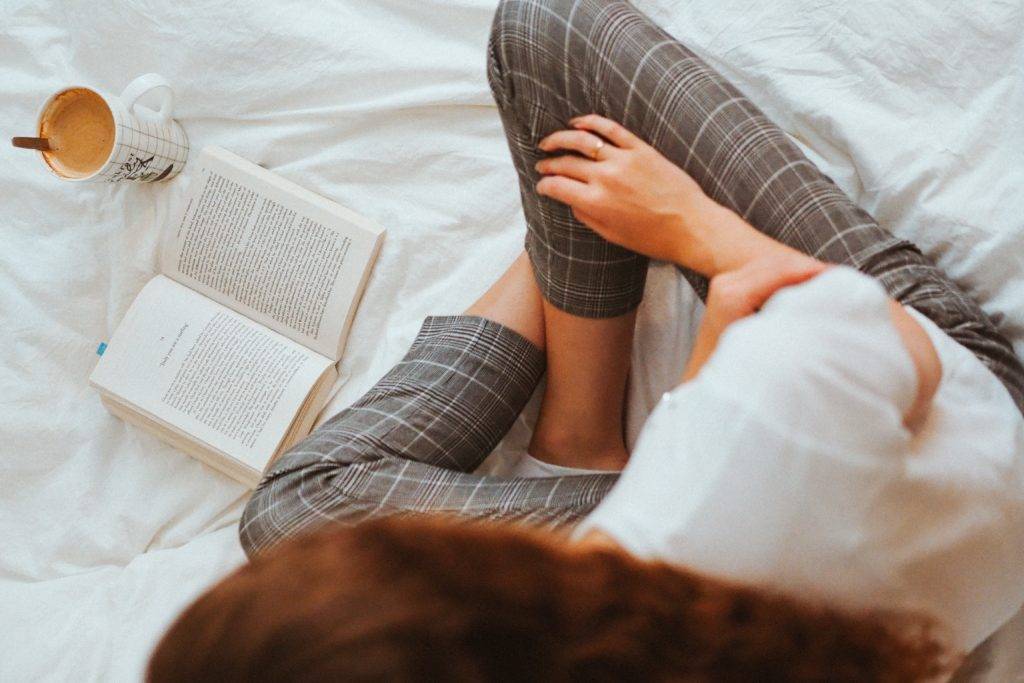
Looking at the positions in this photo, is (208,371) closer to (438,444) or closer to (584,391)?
(438,444)

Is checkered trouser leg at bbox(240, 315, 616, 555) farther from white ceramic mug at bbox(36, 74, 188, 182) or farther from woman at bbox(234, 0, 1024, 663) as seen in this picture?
white ceramic mug at bbox(36, 74, 188, 182)

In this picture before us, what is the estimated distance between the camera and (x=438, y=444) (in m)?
0.84

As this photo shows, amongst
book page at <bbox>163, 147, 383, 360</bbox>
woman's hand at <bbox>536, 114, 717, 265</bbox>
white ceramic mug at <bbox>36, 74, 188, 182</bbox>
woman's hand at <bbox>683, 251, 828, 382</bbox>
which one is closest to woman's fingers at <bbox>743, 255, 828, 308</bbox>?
woman's hand at <bbox>683, 251, 828, 382</bbox>

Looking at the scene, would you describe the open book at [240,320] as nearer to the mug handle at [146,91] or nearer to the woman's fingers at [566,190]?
the mug handle at [146,91]

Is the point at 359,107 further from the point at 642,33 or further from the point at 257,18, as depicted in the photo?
the point at 642,33

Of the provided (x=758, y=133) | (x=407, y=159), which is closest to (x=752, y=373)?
(x=758, y=133)

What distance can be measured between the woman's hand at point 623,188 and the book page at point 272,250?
0.35 metres

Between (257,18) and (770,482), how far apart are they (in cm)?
85

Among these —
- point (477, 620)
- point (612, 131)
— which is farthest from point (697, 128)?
point (477, 620)

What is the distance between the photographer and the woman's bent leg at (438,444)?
0.76 metres

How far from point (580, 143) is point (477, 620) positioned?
423 mm

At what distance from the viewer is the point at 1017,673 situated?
2.29 feet

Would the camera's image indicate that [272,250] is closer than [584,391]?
No

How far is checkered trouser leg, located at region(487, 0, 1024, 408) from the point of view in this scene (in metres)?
0.67
